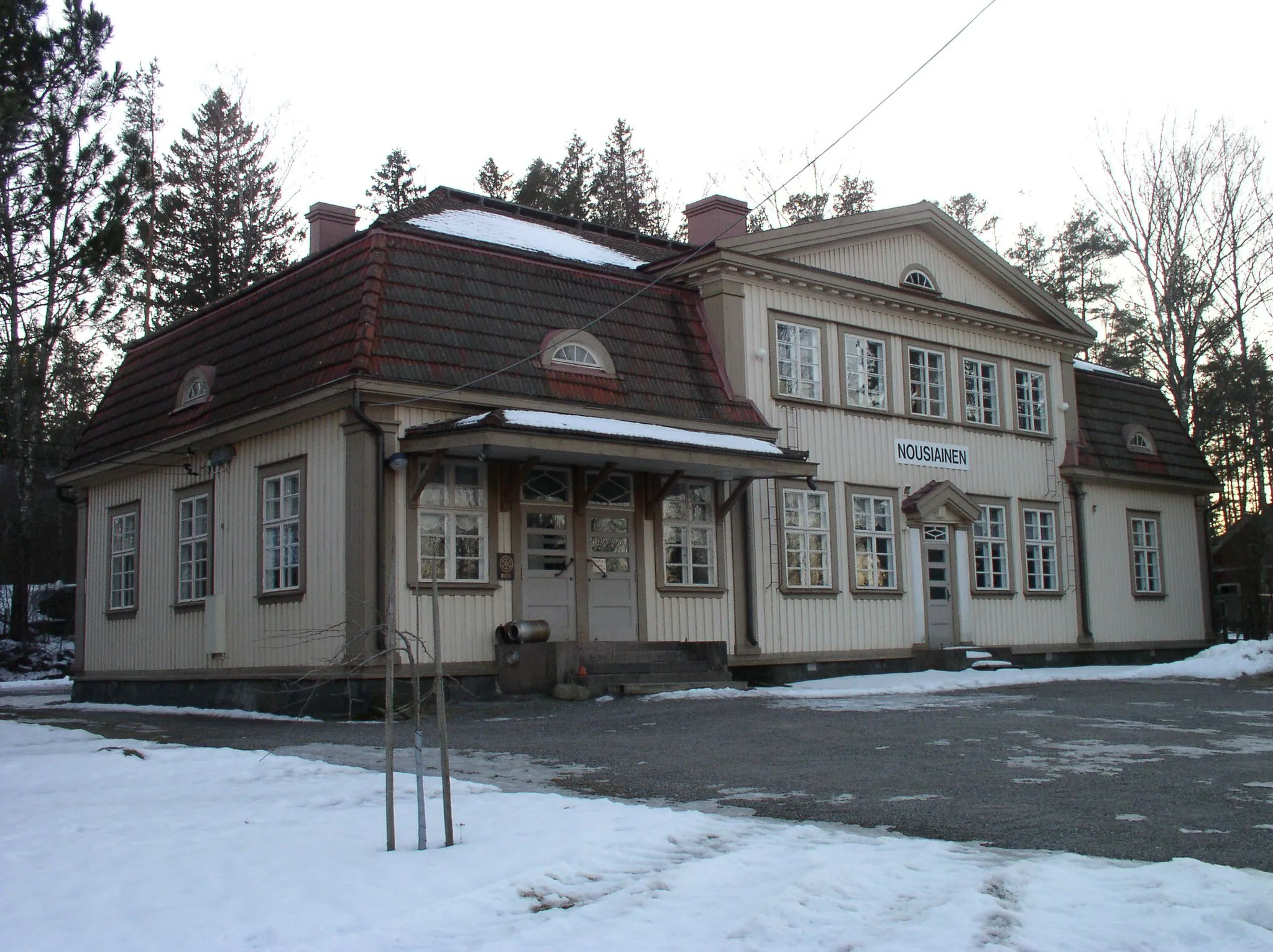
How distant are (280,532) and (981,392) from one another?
12781 mm

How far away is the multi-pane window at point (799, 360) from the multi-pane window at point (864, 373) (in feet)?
2.08

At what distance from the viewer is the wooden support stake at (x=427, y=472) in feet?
A: 51.2

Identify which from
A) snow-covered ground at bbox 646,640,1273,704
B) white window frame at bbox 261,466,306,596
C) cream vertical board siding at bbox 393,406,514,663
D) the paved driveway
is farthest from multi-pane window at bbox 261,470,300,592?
snow-covered ground at bbox 646,640,1273,704

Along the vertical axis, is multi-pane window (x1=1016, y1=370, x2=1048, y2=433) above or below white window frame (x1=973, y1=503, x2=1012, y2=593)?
above

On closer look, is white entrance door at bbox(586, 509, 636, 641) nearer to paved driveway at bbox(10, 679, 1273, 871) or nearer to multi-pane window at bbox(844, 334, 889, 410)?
paved driveway at bbox(10, 679, 1273, 871)

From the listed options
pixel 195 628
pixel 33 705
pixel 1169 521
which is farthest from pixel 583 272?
pixel 1169 521

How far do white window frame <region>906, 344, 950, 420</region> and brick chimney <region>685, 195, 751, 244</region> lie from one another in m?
3.65

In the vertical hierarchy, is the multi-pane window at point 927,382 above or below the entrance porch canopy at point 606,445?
above

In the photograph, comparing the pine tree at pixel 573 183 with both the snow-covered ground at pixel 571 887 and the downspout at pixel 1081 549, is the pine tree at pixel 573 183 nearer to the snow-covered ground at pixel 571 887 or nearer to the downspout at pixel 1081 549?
the downspout at pixel 1081 549

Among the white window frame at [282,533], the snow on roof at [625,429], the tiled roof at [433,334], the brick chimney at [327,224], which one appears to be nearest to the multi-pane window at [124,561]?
the tiled roof at [433,334]

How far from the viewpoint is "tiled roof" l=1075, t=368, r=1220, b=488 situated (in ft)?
86.0

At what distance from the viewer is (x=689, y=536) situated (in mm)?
19016

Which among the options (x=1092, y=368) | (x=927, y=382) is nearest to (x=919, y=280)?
(x=927, y=382)

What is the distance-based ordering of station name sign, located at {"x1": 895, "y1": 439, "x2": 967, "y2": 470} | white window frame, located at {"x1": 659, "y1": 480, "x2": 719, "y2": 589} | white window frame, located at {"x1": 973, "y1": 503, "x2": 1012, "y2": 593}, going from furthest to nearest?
white window frame, located at {"x1": 973, "y1": 503, "x2": 1012, "y2": 593} → station name sign, located at {"x1": 895, "y1": 439, "x2": 967, "y2": 470} → white window frame, located at {"x1": 659, "y1": 480, "x2": 719, "y2": 589}
